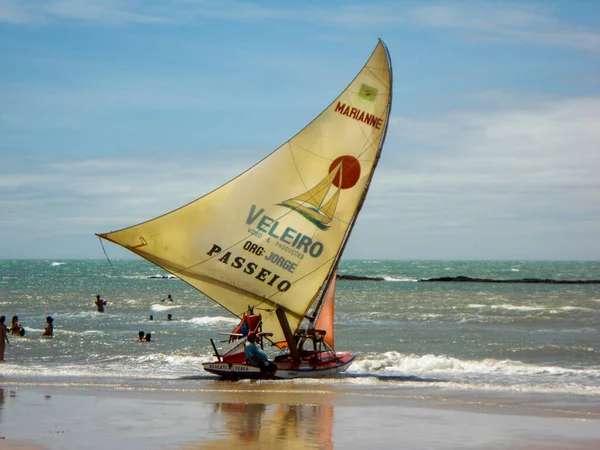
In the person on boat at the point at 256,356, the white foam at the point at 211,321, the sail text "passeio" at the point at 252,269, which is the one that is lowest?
the person on boat at the point at 256,356

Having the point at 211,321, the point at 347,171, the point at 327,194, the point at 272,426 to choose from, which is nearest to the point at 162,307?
the point at 211,321

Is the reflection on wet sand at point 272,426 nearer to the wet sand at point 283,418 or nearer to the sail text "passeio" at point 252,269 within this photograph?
the wet sand at point 283,418

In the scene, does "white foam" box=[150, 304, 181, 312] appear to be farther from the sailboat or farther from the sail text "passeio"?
the sail text "passeio"

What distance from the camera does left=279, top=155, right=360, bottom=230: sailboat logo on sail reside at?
25703mm

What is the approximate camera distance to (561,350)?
A: 3909 centimetres

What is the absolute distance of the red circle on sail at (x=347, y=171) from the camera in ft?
84.5

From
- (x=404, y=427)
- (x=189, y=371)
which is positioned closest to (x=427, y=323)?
(x=189, y=371)

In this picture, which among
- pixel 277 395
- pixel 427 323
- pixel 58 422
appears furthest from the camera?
pixel 427 323

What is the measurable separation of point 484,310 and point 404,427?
5424cm

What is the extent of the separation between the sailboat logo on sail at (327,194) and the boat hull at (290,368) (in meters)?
3.86

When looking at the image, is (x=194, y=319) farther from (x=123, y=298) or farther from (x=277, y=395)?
(x=277, y=395)

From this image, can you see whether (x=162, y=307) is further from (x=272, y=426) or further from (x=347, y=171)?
(x=272, y=426)

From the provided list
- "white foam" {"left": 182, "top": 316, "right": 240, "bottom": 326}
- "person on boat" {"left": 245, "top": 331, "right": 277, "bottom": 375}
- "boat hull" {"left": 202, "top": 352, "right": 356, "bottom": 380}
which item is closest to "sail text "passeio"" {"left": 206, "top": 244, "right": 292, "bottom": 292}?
"person on boat" {"left": 245, "top": 331, "right": 277, "bottom": 375}

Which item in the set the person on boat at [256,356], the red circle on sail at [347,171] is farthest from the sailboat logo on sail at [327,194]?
the person on boat at [256,356]
